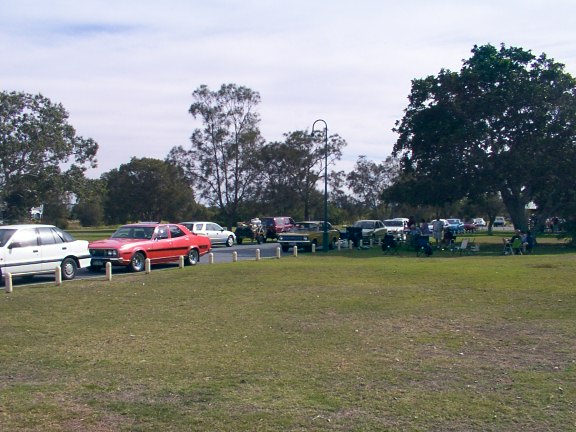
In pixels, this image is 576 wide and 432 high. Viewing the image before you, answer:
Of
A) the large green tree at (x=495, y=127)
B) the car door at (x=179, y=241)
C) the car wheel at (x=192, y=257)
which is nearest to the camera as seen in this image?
the car door at (x=179, y=241)

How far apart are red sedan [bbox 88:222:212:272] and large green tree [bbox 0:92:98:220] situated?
29.7 m

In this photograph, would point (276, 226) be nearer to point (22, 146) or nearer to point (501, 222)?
point (22, 146)

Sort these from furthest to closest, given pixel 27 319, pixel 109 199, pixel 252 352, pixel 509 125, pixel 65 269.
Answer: pixel 109 199 → pixel 509 125 → pixel 65 269 → pixel 27 319 → pixel 252 352

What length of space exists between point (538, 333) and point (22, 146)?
4644cm

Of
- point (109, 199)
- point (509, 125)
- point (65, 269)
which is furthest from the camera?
point (109, 199)

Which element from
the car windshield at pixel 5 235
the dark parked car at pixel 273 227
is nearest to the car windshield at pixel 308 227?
the dark parked car at pixel 273 227

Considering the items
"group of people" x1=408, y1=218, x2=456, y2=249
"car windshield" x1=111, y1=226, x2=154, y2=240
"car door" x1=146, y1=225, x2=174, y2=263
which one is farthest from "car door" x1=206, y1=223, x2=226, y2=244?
"car windshield" x1=111, y1=226, x2=154, y2=240

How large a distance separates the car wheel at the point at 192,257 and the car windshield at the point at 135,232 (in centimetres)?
190

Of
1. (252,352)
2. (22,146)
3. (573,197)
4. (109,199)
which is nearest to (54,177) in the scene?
(22,146)

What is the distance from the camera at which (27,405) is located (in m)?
7.13

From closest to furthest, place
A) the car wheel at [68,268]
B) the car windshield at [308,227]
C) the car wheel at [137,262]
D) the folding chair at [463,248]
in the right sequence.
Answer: the car wheel at [68,268]
the car wheel at [137,262]
the folding chair at [463,248]
the car windshield at [308,227]

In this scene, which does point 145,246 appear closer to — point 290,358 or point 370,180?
point 290,358

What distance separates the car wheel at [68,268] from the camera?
19.7 m

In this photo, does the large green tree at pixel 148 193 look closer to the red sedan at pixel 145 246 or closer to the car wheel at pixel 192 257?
the car wheel at pixel 192 257
